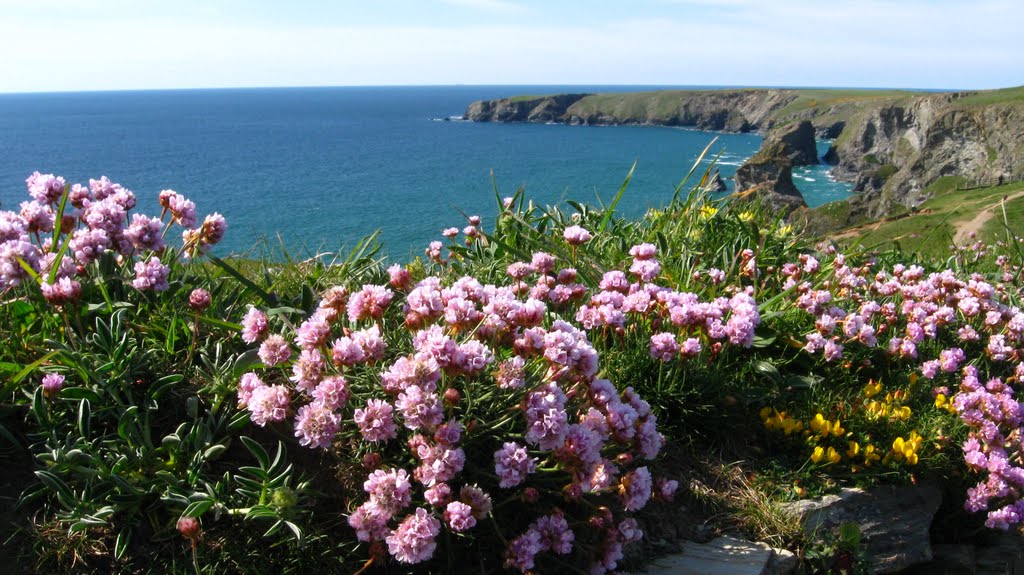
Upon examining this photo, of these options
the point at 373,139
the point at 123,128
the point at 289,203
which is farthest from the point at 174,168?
the point at 123,128

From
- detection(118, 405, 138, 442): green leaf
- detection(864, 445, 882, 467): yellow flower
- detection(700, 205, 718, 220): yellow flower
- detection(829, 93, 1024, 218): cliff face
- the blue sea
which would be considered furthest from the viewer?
detection(829, 93, 1024, 218): cliff face

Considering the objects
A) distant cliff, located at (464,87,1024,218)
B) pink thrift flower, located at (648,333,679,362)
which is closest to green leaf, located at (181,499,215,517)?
pink thrift flower, located at (648,333,679,362)

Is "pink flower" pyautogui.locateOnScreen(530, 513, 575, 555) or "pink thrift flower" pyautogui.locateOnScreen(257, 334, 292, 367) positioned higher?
"pink thrift flower" pyautogui.locateOnScreen(257, 334, 292, 367)

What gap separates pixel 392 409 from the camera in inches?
83.7

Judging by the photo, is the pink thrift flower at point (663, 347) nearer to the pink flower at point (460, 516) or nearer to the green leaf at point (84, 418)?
the pink flower at point (460, 516)

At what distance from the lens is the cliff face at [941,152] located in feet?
226

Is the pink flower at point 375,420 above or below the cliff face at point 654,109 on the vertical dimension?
below

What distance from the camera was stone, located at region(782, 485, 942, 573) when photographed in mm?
2930

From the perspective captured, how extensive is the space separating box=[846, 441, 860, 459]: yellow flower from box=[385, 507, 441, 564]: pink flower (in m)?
2.13

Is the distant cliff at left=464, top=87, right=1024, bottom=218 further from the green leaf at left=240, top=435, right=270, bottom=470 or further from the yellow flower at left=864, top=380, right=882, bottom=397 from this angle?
the green leaf at left=240, top=435, right=270, bottom=470

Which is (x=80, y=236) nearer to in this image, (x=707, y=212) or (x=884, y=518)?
(x=884, y=518)

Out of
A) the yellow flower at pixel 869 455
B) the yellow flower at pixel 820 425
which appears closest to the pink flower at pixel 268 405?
the yellow flower at pixel 820 425

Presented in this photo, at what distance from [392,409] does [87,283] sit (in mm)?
1571

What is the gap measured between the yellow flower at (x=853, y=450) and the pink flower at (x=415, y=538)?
2.13 m
